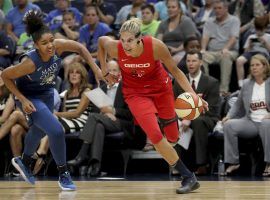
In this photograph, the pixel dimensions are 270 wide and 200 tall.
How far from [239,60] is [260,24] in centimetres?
60

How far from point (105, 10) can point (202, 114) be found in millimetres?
3936

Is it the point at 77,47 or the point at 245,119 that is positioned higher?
the point at 77,47

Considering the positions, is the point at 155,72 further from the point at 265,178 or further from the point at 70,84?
the point at 70,84

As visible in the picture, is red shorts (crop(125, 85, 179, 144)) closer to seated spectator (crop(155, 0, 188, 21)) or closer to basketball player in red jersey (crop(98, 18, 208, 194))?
basketball player in red jersey (crop(98, 18, 208, 194))

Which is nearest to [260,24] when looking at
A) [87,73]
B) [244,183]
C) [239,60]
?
[239,60]

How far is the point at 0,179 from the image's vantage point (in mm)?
9930

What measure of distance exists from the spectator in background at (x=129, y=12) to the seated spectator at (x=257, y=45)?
94.7 inches

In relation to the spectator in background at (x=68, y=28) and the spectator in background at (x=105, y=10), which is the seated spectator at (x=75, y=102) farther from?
the spectator in background at (x=105, y=10)

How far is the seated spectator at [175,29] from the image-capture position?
39.3ft

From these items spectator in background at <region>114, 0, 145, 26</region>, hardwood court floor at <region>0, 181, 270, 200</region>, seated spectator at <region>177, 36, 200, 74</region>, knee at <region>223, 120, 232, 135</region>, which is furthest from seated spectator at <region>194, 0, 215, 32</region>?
hardwood court floor at <region>0, 181, 270, 200</region>

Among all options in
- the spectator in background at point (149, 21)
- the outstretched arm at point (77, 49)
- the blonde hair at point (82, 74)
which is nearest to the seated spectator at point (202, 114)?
the blonde hair at point (82, 74)

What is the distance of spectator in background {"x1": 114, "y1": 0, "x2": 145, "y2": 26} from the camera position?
43.3ft

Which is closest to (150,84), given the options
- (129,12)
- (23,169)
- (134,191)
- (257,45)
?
(134,191)

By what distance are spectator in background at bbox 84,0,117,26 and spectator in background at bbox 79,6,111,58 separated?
0.62m
